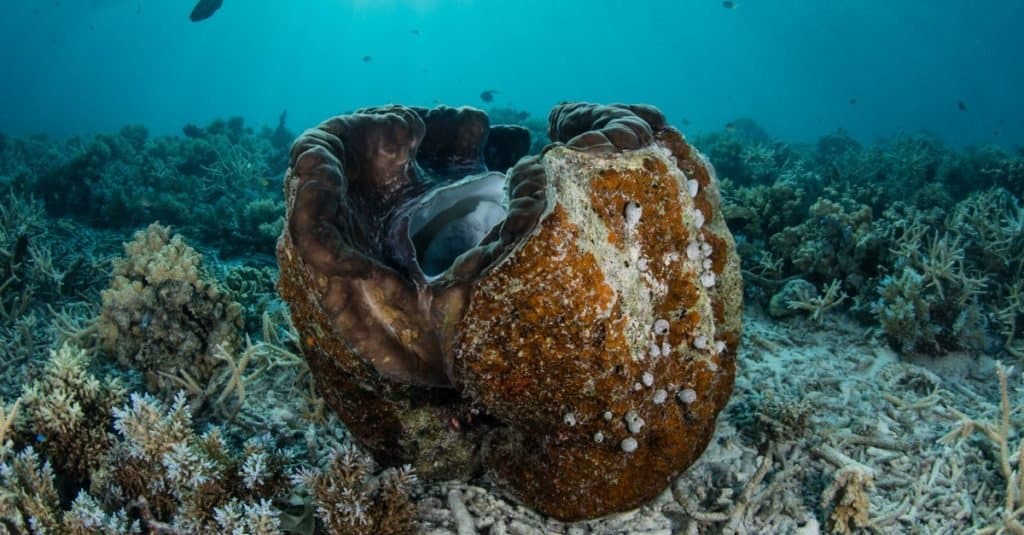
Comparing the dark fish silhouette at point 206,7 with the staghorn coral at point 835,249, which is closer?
the staghorn coral at point 835,249

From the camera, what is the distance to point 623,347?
2152 mm

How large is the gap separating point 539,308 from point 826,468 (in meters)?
2.25

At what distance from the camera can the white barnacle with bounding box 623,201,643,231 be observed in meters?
2.15

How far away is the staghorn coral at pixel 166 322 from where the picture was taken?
4078 mm

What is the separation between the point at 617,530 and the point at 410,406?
1167 mm

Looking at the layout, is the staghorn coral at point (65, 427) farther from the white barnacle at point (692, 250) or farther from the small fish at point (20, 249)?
the small fish at point (20, 249)

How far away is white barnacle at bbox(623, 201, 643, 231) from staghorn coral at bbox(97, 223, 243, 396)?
3.26 m

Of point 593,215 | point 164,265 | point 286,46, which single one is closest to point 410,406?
point 593,215

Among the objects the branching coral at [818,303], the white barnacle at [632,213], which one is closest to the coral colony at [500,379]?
the white barnacle at [632,213]

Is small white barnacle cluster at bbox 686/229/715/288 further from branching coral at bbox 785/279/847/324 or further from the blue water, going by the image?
the blue water

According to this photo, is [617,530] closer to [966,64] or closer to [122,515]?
[122,515]

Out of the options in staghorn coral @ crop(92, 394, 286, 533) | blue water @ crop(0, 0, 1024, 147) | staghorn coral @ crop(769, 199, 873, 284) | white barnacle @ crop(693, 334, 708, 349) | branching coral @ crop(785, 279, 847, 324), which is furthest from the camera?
blue water @ crop(0, 0, 1024, 147)

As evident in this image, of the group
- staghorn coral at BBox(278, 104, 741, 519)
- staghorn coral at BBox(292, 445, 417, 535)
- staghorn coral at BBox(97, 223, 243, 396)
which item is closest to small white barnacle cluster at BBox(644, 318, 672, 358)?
staghorn coral at BBox(278, 104, 741, 519)

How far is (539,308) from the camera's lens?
6.55 ft
